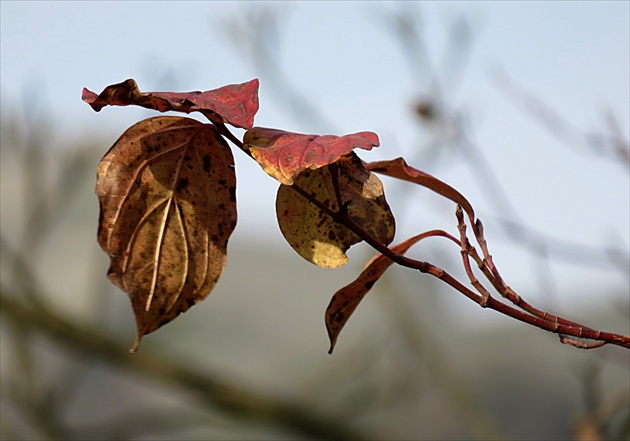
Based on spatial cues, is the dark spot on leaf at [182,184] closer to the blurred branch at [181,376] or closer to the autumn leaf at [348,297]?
the autumn leaf at [348,297]

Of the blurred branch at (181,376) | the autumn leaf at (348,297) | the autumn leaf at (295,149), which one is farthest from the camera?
the blurred branch at (181,376)

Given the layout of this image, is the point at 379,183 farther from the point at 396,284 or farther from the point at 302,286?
the point at 302,286

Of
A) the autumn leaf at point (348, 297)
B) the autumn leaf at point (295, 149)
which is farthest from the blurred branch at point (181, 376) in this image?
→ the autumn leaf at point (295, 149)

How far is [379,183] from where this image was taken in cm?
50

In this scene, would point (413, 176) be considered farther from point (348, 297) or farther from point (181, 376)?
point (181, 376)

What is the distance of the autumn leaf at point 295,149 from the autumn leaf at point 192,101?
0.8 inches

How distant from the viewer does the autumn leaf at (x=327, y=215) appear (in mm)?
499

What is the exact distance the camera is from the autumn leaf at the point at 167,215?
486 mm

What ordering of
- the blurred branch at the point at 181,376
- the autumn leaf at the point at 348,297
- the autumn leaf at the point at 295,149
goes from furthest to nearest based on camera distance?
1. the blurred branch at the point at 181,376
2. the autumn leaf at the point at 348,297
3. the autumn leaf at the point at 295,149

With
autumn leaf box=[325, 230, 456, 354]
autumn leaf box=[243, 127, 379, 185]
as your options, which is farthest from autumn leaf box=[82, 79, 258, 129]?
autumn leaf box=[325, 230, 456, 354]

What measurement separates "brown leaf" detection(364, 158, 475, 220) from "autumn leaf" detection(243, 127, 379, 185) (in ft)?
0.18

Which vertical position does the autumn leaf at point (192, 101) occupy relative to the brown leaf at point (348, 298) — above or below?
above

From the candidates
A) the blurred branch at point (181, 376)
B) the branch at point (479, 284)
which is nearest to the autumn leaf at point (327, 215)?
the branch at point (479, 284)

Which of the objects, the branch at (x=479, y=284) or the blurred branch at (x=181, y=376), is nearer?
the branch at (x=479, y=284)
